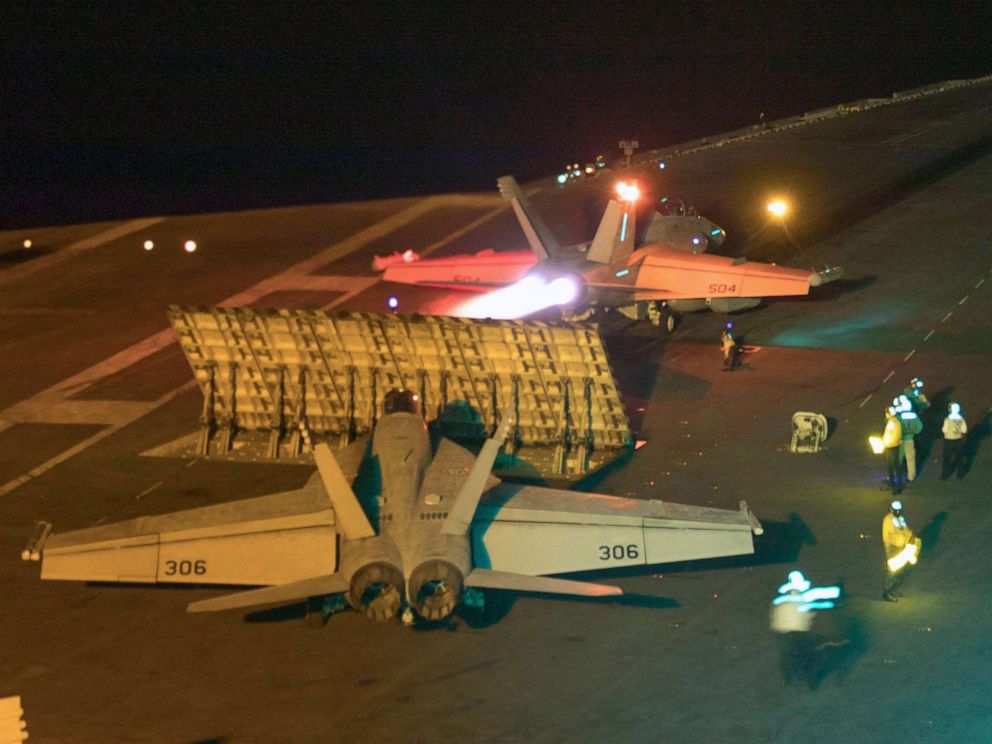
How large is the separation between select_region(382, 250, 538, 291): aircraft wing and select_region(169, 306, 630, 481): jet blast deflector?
9.90 m

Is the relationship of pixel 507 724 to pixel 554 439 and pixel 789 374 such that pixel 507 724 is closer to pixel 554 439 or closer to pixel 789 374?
pixel 554 439

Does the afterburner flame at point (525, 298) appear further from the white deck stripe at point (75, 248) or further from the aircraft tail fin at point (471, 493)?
the white deck stripe at point (75, 248)

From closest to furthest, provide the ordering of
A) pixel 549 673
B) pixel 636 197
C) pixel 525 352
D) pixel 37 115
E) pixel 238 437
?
1. pixel 549 673
2. pixel 525 352
3. pixel 238 437
4. pixel 636 197
5. pixel 37 115

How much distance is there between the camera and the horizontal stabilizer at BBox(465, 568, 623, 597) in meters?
20.2

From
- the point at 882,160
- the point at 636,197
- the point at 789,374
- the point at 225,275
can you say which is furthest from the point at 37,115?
the point at 789,374

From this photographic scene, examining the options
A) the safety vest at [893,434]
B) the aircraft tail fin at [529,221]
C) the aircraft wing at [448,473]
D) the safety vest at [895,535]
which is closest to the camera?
the safety vest at [895,535]

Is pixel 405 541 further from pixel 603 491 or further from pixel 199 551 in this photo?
pixel 603 491

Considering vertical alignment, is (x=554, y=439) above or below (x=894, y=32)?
below

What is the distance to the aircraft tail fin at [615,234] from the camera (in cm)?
3681

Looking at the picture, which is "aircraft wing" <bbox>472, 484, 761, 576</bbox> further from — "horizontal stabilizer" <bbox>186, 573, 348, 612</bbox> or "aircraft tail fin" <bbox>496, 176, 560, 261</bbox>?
"aircraft tail fin" <bbox>496, 176, 560, 261</bbox>

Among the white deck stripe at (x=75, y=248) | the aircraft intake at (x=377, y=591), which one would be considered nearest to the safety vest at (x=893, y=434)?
the aircraft intake at (x=377, y=591)

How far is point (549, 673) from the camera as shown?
2038 centimetres

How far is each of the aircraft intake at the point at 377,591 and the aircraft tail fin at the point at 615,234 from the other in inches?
700

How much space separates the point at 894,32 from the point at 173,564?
101461 millimetres
